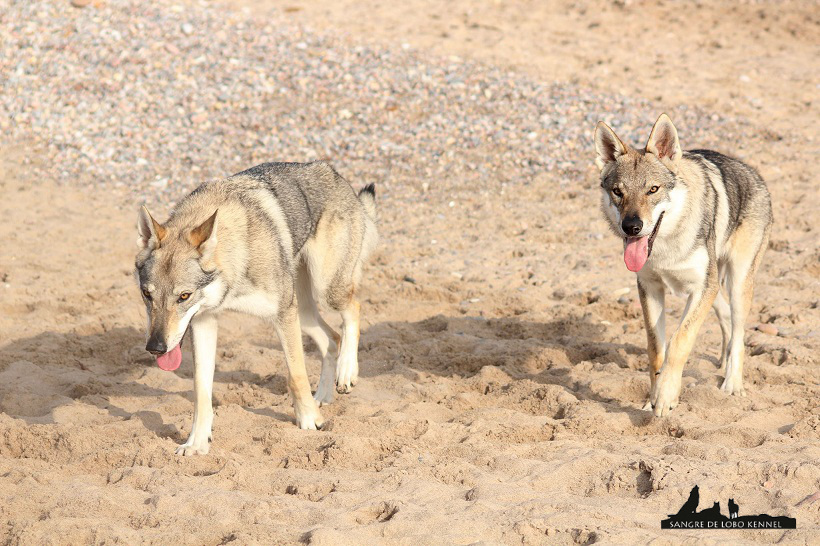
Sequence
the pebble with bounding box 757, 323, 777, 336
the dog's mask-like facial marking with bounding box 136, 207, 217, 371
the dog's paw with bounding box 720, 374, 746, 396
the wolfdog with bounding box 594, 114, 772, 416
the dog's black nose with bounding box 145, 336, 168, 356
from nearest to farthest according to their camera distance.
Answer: the dog's black nose with bounding box 145, 336, 168, 356 < the dog's mask-like facial marking with bounding box 136, 207, 217, 371 < the wolfdog with bounding box 594, 114, 772, 416 < the dog's paw with bounding box 720, 374, 746, 396 < the pebble with bounding box 757, 323, 777, 336

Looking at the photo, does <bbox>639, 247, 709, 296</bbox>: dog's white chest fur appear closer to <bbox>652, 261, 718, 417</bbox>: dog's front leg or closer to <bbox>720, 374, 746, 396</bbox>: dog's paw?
<bbox>652, 261, 718, 417</bbox>: dog's front leg

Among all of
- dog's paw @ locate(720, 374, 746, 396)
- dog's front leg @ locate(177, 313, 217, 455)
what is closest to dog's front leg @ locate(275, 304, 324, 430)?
dog's front leg @ locate(177, 313, 217, 455)

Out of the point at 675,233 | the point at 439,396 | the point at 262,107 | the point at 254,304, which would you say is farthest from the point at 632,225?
the point at 262,107

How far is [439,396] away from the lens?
6.75m

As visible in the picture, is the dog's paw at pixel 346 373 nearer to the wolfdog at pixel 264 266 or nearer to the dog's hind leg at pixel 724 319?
the wolfdog at pixel 264 266

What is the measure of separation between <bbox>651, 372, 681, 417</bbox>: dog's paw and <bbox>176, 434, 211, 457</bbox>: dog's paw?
121 inches

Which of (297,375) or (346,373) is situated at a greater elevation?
(297,375)

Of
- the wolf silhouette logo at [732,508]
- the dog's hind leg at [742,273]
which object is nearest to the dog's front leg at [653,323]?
the dog's hind leg at [742,273]

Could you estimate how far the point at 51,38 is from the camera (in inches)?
598

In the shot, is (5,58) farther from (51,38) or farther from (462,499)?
(462,499)

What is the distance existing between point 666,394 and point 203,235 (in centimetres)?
329

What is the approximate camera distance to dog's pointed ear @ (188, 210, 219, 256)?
542 cm

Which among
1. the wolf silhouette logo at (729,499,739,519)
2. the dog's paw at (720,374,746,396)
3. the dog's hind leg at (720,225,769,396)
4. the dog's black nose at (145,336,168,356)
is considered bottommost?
the dog's paw at (720,374,746,396)
